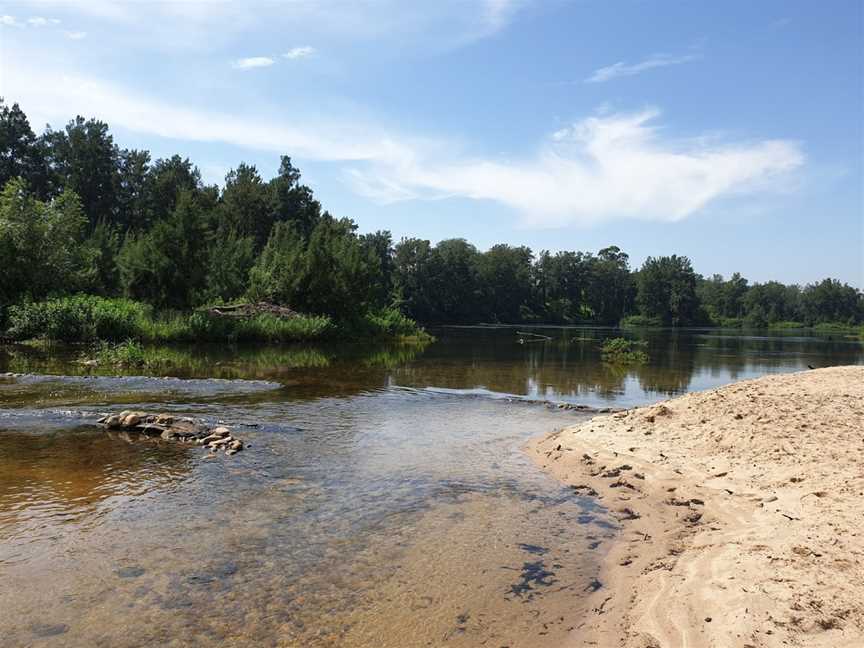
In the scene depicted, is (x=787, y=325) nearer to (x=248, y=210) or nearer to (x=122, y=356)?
(x=248, y=210)

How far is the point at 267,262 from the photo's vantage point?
5688cm

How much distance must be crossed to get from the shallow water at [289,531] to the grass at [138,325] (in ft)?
59.3

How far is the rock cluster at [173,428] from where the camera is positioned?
13711 mm

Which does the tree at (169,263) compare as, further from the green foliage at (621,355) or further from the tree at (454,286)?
the tree at (454,286)

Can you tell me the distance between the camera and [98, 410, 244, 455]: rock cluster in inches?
540

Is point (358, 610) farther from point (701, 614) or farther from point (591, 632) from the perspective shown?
point (701, 614)

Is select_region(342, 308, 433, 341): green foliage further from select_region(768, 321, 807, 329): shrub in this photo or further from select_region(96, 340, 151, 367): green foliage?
select_region(768, 321, 807, 329): shrub

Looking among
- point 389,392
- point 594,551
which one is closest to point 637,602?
point 594,551

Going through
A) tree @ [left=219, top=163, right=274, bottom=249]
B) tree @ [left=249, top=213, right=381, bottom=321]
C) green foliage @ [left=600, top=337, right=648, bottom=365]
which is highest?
tree @ [left=219, top=163, right=274, bottom=249]

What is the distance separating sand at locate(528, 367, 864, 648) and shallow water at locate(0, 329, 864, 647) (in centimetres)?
66

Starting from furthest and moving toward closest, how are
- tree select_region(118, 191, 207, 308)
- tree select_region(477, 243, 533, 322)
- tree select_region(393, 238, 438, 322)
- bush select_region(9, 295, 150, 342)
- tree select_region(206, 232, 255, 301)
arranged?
1. tree select_region(477, 243, 533, 322)
2. tree select_region(393, 238, 438, 322)
3. tree select_region(206, 232, 255, 301)
4. tree select_region(118, 191, 207, 308)
5. bush select_region(9, 295, 150, 342)

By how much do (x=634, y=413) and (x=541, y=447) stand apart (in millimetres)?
3141

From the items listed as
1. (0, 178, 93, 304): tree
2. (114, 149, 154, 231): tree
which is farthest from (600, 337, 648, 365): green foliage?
(114, 149, 154, 231): tree

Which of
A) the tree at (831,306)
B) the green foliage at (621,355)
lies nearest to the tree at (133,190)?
the green foliage at (621,355)
